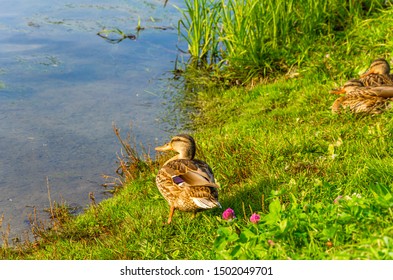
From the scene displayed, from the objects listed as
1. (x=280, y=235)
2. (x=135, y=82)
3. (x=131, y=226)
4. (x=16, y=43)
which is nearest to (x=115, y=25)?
(x=16, y=43)

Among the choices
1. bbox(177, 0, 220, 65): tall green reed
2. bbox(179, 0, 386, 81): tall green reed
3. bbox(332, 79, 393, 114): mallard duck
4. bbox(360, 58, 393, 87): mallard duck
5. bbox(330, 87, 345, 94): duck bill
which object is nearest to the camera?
bbox(332, 79, 393, 114): mallard duck

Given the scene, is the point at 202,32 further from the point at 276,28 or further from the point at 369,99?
the point at 369,99

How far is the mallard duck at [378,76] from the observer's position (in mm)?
7984

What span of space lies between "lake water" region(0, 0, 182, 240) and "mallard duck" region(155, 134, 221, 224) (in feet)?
6.64

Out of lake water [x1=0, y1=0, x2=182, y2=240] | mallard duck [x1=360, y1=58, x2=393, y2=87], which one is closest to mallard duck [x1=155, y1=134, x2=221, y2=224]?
lake water [x1=0, y1=0, x2=182, y2=240]

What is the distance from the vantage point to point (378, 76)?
8094 millimetres

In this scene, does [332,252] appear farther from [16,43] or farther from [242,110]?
[16,43]

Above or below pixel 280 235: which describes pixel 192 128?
below

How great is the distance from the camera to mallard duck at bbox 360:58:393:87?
798 cm

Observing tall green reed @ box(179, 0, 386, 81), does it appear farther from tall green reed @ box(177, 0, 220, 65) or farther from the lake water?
the lake water

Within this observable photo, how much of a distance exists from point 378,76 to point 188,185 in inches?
149

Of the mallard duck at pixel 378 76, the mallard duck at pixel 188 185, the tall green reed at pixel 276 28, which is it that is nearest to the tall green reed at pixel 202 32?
the tall green reed at pixel 276 28

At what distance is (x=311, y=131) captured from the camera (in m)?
7.47

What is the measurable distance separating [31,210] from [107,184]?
1.07 meters
